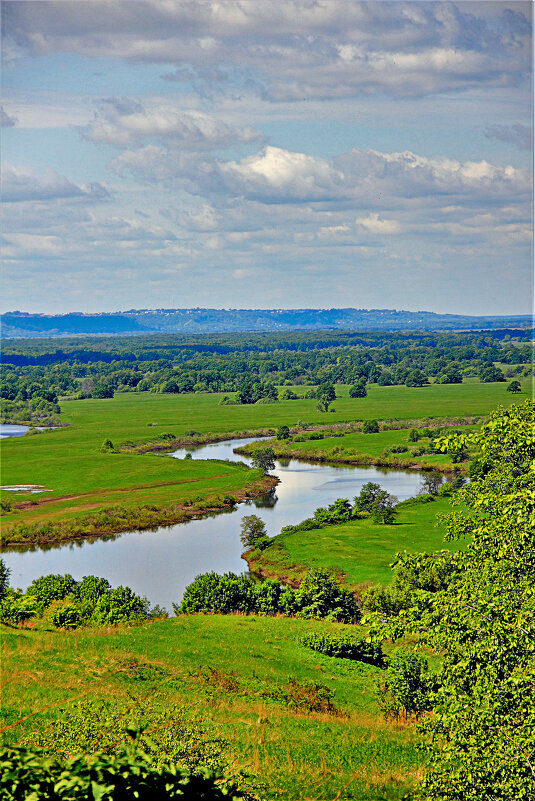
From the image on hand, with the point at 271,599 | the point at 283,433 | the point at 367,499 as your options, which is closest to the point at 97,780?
the point at 271,599

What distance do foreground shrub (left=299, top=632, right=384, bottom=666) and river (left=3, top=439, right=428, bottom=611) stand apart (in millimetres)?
20923

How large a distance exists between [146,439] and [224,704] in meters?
114

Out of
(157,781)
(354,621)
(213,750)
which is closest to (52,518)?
(354,621)

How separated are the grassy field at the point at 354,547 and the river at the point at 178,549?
3378 millimetres

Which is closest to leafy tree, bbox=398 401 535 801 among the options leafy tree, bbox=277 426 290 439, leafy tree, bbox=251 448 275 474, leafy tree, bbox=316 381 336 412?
leafy tree, bbox=251 448 275 474

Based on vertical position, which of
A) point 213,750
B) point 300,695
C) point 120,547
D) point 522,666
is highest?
point 522,666

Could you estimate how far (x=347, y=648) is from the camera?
27.6 meters

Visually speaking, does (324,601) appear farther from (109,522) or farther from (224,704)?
(109,522)

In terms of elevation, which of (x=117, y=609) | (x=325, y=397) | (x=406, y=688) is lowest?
(x=117, y=609)

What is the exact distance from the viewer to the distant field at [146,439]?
8706 centimetres

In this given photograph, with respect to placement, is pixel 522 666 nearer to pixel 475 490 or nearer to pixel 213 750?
pixel 213 750

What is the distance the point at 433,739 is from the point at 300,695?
9495mm

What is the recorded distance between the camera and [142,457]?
11112 centimetres

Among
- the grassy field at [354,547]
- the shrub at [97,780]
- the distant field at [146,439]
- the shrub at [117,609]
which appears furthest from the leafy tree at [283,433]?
the shrub at [97,780]
